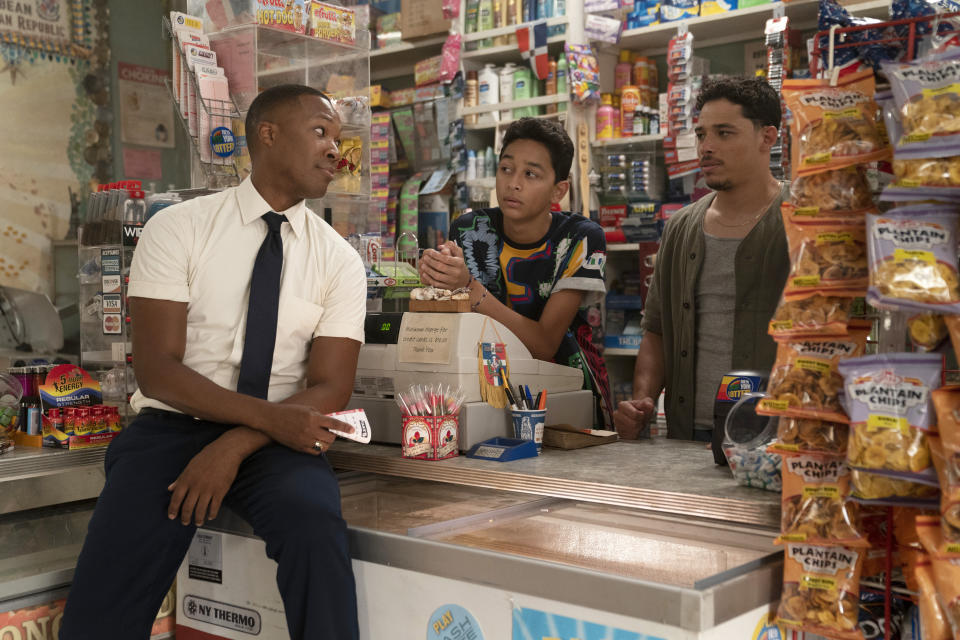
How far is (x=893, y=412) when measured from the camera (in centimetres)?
136

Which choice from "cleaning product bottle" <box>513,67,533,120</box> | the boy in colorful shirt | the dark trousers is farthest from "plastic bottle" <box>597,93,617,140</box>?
the dark trousers

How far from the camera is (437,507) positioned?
2.10 m

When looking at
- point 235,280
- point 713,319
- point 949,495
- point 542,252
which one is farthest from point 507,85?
point 949,495

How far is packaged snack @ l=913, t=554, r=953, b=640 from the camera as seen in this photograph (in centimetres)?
133

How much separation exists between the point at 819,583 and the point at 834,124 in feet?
2.35

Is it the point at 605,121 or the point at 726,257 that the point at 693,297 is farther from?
the point at 605,121

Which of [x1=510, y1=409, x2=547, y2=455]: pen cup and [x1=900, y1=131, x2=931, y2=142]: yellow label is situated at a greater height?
[x1=900, y1=131, x2=931, y2=142]: yellow label

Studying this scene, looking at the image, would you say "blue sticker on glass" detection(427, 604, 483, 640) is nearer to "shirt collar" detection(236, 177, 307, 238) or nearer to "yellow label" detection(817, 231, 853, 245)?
"yellow label" detection(817, 231, 853, 245)

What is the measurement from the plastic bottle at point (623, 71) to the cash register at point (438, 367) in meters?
2.86

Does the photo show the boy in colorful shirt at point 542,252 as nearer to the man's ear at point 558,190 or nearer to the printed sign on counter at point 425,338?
the man's ear at point 558,190

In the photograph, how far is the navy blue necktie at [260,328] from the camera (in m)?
2.08

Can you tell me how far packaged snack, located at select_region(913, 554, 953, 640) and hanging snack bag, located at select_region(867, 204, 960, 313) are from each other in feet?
1.23

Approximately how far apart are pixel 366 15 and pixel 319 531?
265cm

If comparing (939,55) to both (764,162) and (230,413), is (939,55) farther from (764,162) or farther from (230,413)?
(764,162)
